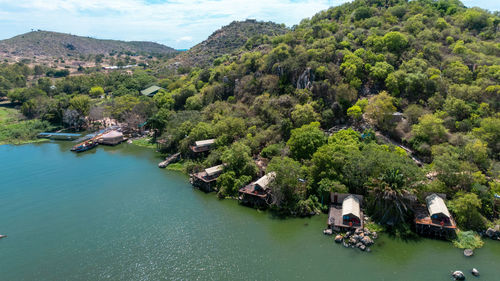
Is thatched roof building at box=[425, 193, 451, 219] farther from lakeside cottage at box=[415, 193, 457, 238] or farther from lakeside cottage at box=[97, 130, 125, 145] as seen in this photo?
lakeside cottage at box=[97, 130, 125, 145]

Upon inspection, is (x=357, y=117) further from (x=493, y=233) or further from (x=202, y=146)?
(x=202, y=146)

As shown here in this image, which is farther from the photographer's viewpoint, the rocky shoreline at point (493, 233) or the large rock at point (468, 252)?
the rocky shoreline at point (493, 233)

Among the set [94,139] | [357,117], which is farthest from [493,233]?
[94,139]

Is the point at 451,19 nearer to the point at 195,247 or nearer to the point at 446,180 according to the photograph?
the point at 446,180

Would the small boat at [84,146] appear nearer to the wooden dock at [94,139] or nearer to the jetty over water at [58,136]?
the wooden dock at [94,139]

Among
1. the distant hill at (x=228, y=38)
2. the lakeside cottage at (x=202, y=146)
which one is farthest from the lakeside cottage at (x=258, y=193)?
the distant hill at (x=228, y=38)

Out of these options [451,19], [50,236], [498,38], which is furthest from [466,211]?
[451,19]

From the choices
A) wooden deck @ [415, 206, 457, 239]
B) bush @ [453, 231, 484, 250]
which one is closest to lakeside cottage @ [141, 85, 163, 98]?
wooden deck @ [415, 206, 457, 239]
